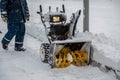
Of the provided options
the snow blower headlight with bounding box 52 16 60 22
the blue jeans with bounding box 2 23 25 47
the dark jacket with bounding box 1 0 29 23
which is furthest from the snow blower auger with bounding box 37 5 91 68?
the blue jeans with bounding box 2 23 25 47

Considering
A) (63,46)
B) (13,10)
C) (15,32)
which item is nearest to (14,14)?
(13,10)

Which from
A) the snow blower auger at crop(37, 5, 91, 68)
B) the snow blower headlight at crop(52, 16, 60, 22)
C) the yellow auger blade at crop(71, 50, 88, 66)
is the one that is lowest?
the yellow auger blade at crop(71, 50, 88, 66)

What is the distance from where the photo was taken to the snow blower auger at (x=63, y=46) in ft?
24.3

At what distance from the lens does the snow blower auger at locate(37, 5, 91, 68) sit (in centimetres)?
742

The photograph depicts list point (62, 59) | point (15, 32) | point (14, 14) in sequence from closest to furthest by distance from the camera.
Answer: point (62, 59), point (14, 14), point (15, 32)

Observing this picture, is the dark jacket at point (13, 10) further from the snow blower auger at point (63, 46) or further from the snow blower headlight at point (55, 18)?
the snow blower headlight at point (55, 18)

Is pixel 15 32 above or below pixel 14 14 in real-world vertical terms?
below

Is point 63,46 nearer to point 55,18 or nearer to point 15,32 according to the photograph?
point 55,18

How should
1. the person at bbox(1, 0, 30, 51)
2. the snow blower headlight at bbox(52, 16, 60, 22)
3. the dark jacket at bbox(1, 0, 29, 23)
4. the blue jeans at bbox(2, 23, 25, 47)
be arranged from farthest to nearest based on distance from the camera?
the blue jeans at bbox(2, 23, 25, 47), the dark jacket at bbox(1, 0, 29, 23), the person at bbox(1, 0, 30, 51), the snow blower headlight at bbox(52, 16, 60, 22)

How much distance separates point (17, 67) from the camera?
24.9 feet

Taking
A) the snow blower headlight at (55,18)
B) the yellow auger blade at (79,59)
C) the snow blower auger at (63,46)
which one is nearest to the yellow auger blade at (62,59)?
the snow blower auger at (63,46)

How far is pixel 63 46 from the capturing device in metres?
7.59

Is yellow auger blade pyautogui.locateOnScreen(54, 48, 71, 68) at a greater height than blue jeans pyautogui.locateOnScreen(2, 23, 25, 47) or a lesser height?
lesser

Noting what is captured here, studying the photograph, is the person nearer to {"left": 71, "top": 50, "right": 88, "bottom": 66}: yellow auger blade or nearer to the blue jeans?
the blue jeans
